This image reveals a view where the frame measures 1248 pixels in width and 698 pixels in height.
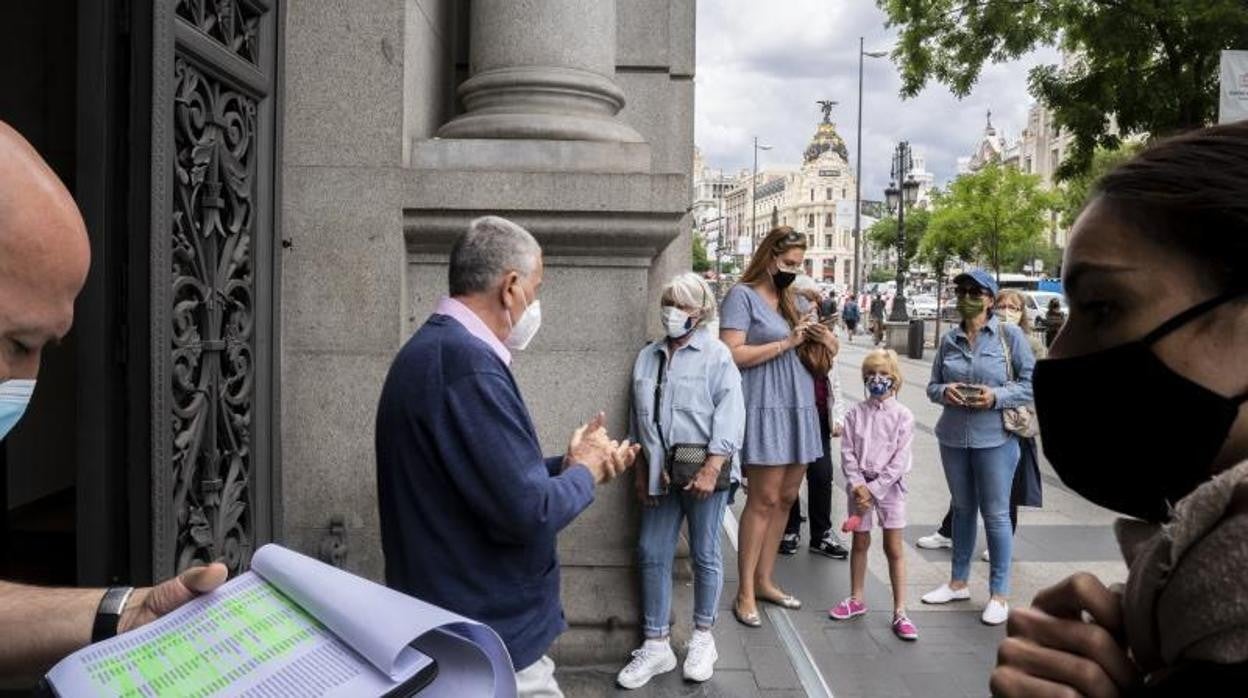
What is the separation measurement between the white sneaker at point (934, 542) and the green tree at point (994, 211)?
37.6 m

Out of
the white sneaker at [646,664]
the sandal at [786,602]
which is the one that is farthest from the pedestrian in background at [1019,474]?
the white sneaker at [646,664]

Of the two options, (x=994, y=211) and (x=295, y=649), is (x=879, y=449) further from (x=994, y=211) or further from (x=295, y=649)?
(x=994, y=211)

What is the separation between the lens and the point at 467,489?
2557mm

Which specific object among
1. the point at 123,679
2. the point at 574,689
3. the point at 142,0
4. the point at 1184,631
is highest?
the point at 142,0

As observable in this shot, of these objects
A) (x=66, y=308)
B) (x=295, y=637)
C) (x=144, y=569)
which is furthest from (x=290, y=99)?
(x=295, y=637)

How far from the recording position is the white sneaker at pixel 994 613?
5.62 metres

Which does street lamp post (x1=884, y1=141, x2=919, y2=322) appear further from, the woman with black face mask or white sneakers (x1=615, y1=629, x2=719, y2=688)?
the woman with black face mask

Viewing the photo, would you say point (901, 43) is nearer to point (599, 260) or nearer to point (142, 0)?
point (599, 260)

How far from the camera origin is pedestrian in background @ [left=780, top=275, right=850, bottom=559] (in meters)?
5.90

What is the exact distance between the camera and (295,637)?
120cm

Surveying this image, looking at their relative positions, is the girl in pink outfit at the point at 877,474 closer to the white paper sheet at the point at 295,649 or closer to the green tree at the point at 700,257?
the white paper sheet at the point at 295,649

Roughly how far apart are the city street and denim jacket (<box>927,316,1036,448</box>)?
1.16m

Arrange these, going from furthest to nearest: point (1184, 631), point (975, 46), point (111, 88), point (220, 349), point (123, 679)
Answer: point (975, 46)
point (220, 349)
point (111, 88)
point (123, 679)
point (1184, 631)

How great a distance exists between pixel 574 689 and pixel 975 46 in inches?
578
